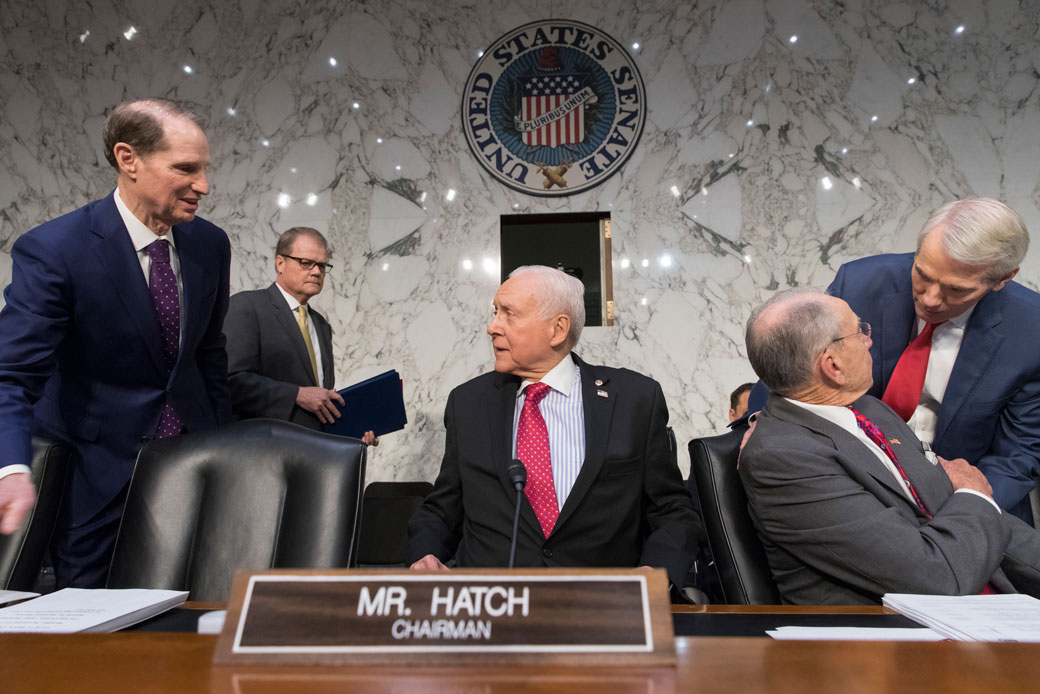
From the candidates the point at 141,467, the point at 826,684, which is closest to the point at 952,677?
the point at 826,684

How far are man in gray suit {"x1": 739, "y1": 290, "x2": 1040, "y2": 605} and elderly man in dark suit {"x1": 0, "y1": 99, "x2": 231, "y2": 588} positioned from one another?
1.36 m

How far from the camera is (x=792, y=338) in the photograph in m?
1.62

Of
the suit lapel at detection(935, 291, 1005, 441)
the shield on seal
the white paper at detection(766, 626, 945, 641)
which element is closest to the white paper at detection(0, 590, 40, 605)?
the white paper at detection(766, 626, 945, 641)

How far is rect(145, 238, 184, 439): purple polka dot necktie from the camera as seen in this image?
185cm

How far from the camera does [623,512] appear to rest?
179 centimetres

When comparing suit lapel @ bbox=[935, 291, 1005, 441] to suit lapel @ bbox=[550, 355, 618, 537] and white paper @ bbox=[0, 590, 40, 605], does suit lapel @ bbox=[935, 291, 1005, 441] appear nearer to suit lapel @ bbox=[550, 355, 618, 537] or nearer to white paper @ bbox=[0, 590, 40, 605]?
suit lapel @ bbox=[550, 355, 618, 537]

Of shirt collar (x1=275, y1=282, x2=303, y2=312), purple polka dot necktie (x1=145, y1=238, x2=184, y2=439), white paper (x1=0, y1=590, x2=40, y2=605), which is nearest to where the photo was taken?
white paper (x1=0, y1=590, x2=40, y2=605)

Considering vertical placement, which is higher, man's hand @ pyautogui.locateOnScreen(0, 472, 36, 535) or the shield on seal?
the shield on seal

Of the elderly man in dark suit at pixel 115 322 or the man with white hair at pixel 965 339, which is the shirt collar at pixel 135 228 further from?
the man with white hair at pixel 965 339

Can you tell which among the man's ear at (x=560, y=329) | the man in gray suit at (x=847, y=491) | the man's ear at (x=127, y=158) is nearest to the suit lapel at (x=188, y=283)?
the man's ear at (x=127, y=158)

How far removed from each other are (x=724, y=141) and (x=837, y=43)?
84 centimetres

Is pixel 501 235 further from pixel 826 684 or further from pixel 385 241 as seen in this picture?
pixel 826 684

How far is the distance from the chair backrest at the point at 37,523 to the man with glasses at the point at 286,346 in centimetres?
153

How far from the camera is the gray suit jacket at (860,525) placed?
131 centimetres
